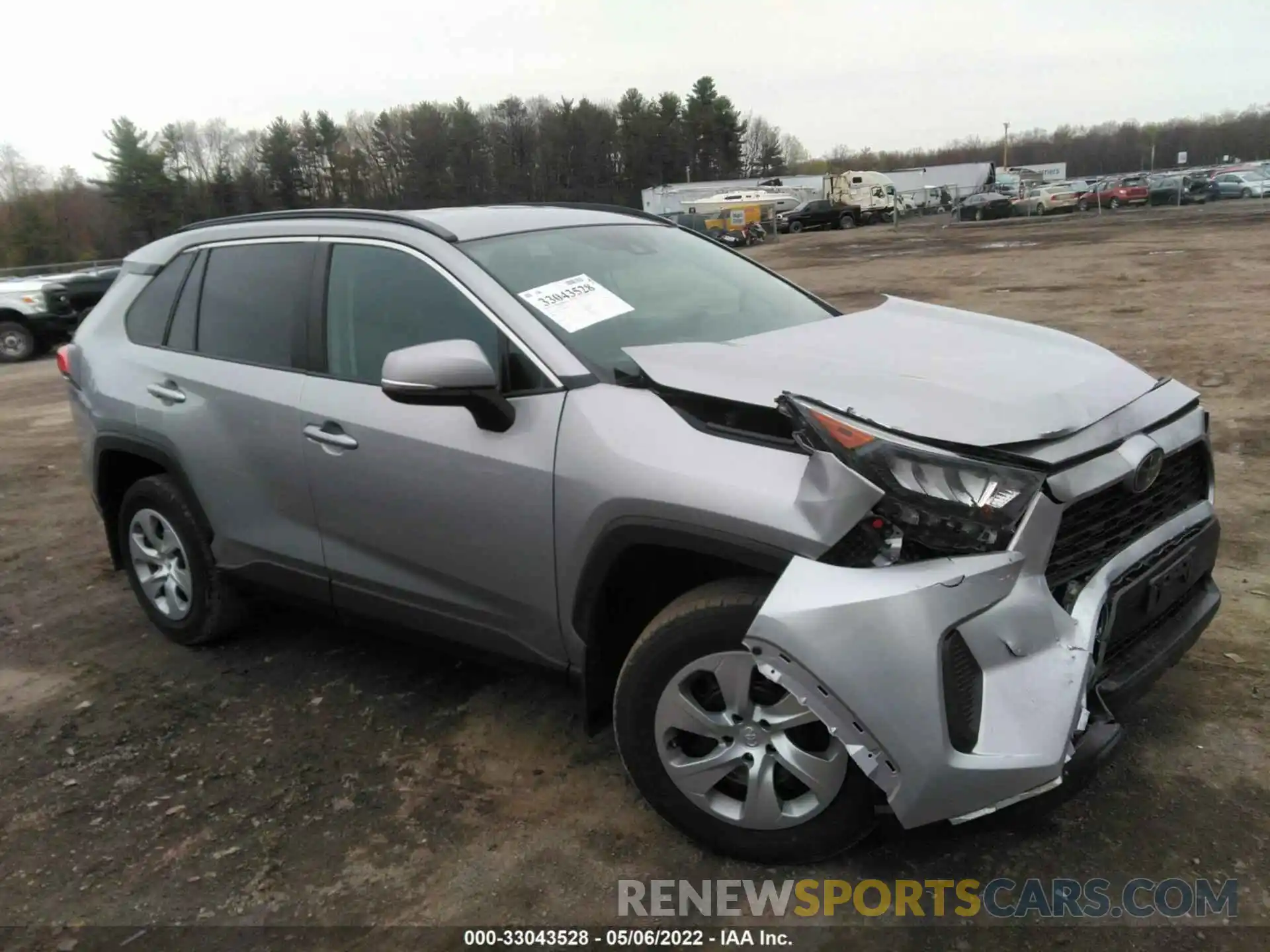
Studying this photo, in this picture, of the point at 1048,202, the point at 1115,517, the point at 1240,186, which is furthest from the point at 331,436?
the point at 1240,186

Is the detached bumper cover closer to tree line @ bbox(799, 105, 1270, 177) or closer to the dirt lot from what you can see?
the dirt lot

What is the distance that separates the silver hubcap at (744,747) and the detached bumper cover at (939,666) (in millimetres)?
158

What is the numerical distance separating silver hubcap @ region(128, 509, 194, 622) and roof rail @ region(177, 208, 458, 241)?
4.15 ft

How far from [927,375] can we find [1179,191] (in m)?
44.3

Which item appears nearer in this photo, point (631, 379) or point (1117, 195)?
point (631, 379)

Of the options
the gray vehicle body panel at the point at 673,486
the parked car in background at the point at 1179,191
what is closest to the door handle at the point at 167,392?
the gray vehicle body panel at the point at 673,486

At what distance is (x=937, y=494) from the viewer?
209cm

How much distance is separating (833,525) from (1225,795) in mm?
1555

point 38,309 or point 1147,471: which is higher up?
point 1147,471

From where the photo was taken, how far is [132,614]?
4.57 m

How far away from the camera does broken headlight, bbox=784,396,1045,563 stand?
6.80 feet

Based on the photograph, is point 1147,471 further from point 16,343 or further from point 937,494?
point 16,343

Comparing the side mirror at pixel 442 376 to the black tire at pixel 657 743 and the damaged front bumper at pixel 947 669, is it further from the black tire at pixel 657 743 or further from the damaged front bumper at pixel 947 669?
the damaged front bumper at pixel 947 669

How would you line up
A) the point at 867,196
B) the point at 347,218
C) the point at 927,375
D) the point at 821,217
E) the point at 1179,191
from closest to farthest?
the point at 927,375 → the point at 347,218 → the point at 1179,191 → the point at 821,217 → the point at 867,196
